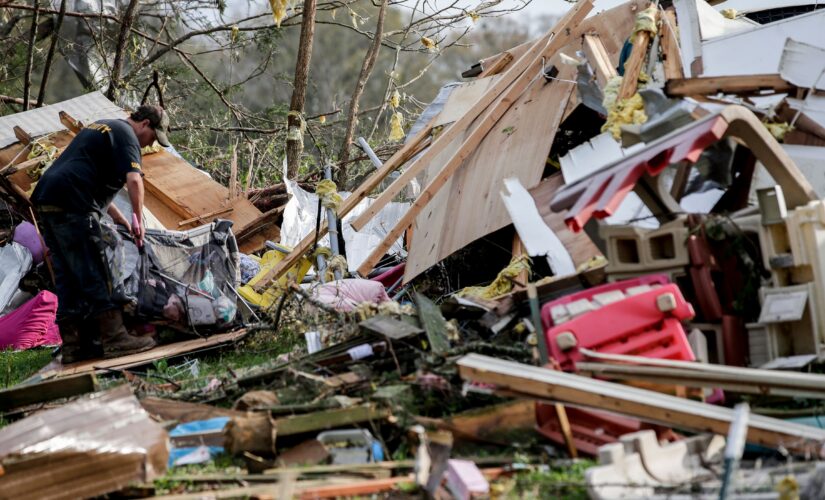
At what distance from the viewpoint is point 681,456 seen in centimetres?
367

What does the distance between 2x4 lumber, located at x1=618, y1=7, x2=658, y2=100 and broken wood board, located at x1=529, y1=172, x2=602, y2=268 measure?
2.52 ft

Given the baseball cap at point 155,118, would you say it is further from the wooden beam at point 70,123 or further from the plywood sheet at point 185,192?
the wooden beam at point 70,123

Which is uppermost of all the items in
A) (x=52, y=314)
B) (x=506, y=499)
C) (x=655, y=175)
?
(x=655, y=175)

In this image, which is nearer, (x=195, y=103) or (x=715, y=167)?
(x=715, y=167)

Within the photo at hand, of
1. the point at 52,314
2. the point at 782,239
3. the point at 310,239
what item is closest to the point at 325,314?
the point at 310,239

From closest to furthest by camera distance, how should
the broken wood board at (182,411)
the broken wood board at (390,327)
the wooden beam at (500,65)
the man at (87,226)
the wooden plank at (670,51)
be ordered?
the broken wood board at (182,411) < the broken wood board at (390,327) < the man at (87,226) < the wooden plank at (670,51) < the wooden beam at (500,65)

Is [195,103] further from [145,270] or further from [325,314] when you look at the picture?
[325,314]

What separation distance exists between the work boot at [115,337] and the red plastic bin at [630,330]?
3.97 metres

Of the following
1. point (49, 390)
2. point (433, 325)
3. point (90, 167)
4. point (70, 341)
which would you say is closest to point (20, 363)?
point (70, 341)

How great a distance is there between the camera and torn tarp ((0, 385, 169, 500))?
11.8 ft

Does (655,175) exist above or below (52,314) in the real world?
above

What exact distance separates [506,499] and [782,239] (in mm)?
2194

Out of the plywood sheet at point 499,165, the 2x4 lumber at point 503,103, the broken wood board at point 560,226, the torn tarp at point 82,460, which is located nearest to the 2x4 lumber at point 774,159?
the broken wood board at point 560,226

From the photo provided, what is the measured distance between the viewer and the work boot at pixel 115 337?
24.0 feet
